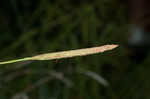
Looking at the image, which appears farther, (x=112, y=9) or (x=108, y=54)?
(x=112, y=9)

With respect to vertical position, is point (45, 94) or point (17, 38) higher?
point (17, 38)

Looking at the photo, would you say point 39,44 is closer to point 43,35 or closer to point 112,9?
point 43,35

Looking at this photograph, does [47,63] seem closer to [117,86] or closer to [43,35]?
[43,35]

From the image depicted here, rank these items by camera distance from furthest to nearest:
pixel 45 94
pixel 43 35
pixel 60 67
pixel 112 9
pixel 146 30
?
1. pixel 146 30
2. pixel 112 9
3. pixel 43 35
4. pixel 60 67
5. pixel 45 94

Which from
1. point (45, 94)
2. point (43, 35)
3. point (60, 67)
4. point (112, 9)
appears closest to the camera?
point (45, 94)

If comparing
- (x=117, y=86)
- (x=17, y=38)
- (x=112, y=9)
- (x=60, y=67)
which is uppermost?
(x=112, y=9)

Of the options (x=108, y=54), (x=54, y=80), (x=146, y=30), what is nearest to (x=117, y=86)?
(x=108, y=54)

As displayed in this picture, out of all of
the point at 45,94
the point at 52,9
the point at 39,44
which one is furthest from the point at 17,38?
the point at 45,94
